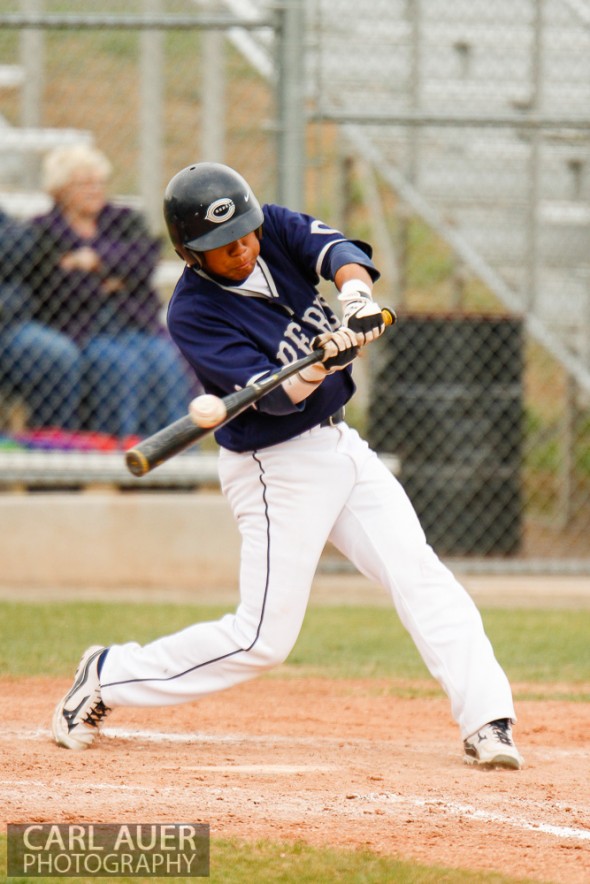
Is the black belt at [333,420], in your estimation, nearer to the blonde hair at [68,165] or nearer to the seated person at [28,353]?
the seated person at [28,353]

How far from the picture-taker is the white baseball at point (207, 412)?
3.30m

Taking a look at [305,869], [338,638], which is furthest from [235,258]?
[338,638]

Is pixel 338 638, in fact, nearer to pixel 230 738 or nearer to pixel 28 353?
pixel 230 738

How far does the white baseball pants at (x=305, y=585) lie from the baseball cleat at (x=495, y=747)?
0.03 meters

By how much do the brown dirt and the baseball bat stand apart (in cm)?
82

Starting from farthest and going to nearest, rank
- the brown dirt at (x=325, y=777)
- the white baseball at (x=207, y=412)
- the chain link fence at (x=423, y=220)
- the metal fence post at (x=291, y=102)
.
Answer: the chain link fence at (x=423, y=220) < the metal fence post at (x=291, y=102) < the white baseball at (x=207, y=412) < the brown dirt at (x=325, y=777)

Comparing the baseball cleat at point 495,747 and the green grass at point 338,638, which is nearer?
the baseball cleat at point 495,747

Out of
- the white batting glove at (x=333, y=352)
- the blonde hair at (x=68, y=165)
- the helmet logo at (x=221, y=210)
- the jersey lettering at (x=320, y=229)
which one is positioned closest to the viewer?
the white batting glove at (x=333, y=352)

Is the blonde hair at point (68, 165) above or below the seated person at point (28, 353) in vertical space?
above

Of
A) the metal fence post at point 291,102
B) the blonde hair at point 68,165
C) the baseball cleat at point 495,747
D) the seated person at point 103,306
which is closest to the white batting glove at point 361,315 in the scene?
the baseball cleat at point 495,747

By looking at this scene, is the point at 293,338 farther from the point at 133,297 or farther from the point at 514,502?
the point at 514,502

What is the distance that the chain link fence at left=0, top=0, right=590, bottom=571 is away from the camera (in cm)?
705

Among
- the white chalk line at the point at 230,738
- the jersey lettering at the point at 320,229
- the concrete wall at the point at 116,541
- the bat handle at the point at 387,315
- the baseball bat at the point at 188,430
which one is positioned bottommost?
the concrete wall at the point at 116,541

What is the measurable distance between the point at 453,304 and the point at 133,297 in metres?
3.57
